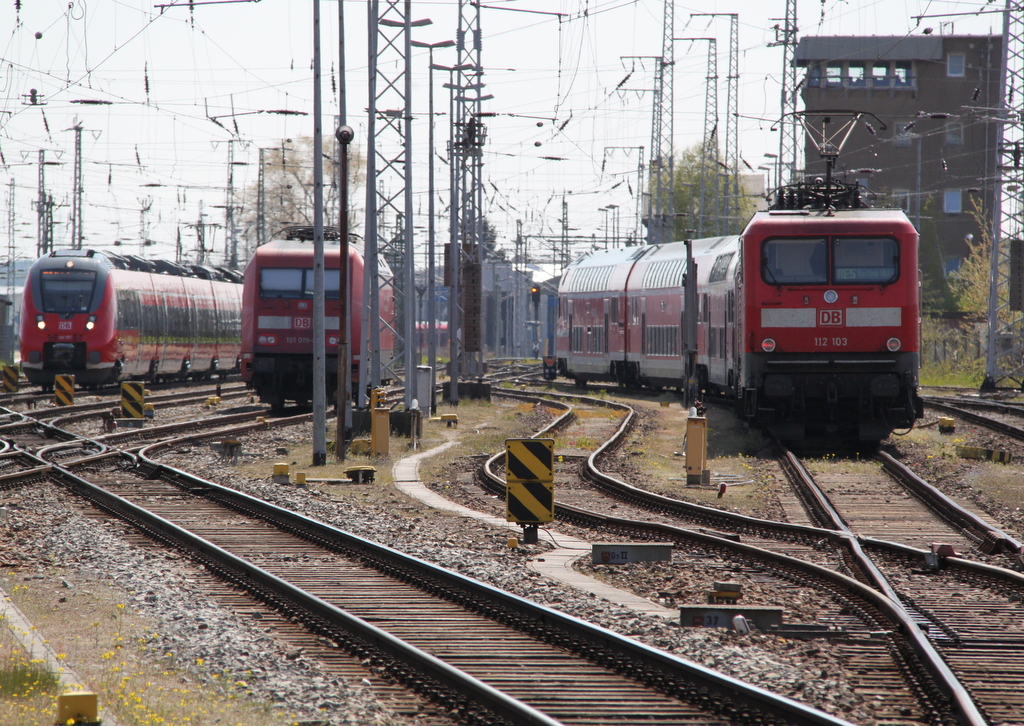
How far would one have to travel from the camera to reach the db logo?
18406mm

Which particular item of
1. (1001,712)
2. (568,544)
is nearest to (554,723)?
(1001,712)

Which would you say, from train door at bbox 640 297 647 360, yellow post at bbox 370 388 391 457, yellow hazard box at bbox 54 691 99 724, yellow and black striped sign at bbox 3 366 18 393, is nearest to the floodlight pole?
yellow post at bbox 370 388 391 457

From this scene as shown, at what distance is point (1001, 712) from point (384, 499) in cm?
987

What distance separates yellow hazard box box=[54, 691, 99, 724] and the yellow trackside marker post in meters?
6.27

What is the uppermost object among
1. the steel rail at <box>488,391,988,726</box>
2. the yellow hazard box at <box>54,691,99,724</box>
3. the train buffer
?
the yellow hazard box at <box>54,691,99,724</box>

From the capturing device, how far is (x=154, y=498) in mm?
14773

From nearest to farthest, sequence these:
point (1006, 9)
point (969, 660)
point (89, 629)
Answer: point (969, 660), point (89, 629), point (1006, 9)

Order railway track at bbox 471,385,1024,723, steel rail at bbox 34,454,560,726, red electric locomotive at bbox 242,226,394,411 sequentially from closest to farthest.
A: steel rail at bbox 34,454,560,726 < railway track at bbox 471,385,1024,723 < red electric locomotive at bbox 242,226,394,411

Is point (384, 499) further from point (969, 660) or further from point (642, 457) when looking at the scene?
point (969, 660)

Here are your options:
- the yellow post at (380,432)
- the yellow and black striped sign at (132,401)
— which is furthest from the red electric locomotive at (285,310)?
the yellow post at (380,432)

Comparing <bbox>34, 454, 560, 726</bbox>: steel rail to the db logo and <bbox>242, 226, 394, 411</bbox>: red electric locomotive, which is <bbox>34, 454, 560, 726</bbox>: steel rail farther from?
<bbox>242, 226, 394, 411</bbox>: red electric locomotive

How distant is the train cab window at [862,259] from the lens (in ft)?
60.6

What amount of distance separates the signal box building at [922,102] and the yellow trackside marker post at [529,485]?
2399 inches

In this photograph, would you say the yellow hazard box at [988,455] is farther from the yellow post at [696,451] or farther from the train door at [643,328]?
the train door at [643,328]
